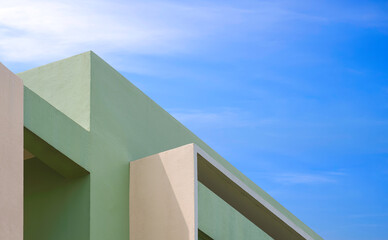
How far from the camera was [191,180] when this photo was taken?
37.3 feet

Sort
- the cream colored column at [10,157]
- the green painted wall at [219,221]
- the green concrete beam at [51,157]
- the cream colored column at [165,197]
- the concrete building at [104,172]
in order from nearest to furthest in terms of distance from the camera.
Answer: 1. the cream colored column at [10,157]
2. the green concrete beam at [51,157]
3. the concrete building at [104,172]
4. the cream colored column at [165,197]
5. the green painted wall at [219,221]

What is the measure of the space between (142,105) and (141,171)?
5.44ft

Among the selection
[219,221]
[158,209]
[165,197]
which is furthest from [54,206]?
[219,221]

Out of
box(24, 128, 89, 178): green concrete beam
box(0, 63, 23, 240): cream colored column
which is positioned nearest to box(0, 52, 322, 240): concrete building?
box(24, 128, 89, 178): green concrete beam

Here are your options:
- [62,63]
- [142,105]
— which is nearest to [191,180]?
[142,105]

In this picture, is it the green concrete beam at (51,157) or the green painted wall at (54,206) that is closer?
the green concrete beam at (51,157)

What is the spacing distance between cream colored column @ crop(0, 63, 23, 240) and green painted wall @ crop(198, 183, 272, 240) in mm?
3925

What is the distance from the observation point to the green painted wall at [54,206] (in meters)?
10.9

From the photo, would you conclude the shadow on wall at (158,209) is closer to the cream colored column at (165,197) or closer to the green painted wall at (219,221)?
the cream colored column at (165,197)

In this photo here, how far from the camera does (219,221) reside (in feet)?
39.4

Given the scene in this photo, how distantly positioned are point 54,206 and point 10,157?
3.05 m

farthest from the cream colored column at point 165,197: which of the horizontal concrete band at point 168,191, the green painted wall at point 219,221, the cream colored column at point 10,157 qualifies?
the cream colored column at point 10,157

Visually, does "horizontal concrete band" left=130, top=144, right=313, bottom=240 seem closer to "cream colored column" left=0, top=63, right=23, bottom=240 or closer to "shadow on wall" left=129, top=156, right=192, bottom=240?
"shadow on wall" left=129, top=156, right=192, bottom=240

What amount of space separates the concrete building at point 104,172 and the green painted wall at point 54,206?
17 millimetres
